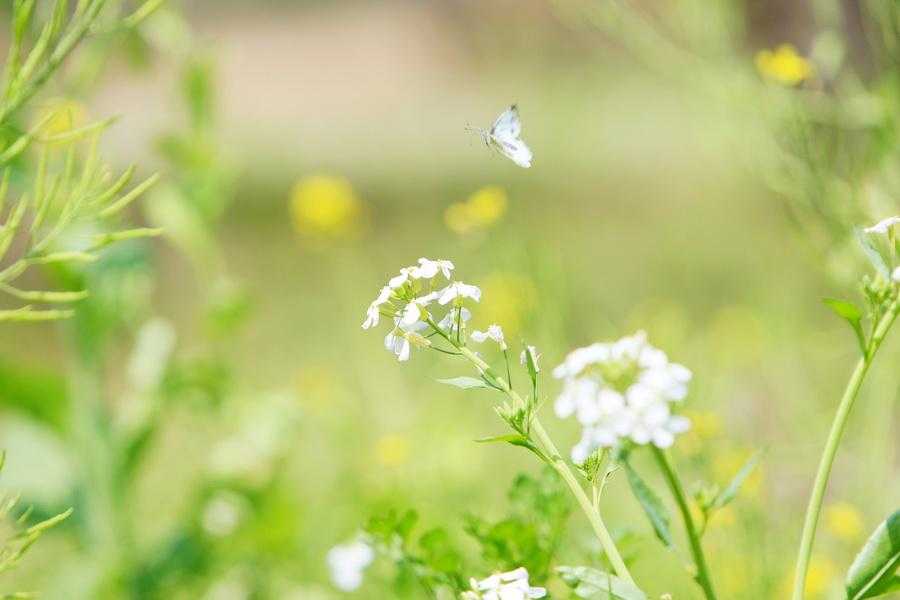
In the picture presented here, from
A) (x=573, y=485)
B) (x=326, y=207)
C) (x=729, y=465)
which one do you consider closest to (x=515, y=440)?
(x=573, y=485)

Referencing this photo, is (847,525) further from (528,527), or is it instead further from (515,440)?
(515,440)

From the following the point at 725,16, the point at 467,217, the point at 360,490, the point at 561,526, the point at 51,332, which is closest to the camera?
the point at 561,526

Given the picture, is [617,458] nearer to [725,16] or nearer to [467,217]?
[467,217]

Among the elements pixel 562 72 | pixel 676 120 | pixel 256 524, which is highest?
pixel 676 120

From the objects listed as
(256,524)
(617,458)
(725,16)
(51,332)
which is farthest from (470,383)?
(51,332)

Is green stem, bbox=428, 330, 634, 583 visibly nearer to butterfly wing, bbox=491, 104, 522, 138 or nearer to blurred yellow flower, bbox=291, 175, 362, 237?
butterfly wing, bbox=491, 104, 522, 138

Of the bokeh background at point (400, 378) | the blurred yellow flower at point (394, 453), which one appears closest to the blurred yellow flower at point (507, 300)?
the bokeh background at point (400, 378)

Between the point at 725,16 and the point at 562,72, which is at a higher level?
the point at 562,72
